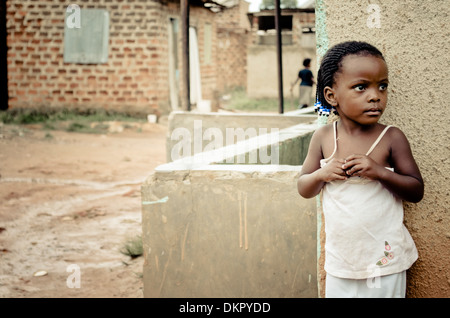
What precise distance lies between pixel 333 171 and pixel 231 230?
1.06 metres

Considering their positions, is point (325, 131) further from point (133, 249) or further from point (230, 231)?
point (133, 249)

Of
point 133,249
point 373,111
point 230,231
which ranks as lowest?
point 133,249

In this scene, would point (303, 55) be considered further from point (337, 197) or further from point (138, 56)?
point (337, 197)

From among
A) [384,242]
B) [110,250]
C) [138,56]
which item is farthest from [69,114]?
[384,242]

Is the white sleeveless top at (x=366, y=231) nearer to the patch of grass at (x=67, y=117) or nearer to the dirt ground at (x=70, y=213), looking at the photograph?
the dirt ground at (x=70, y=213)

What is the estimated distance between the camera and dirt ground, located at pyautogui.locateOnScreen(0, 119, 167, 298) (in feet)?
12.0

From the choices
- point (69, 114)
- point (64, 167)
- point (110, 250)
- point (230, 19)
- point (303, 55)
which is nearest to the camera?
point (110, 250)

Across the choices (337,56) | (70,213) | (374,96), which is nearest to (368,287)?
(374,96)

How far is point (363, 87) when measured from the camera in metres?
1.62

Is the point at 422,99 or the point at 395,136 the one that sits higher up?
the point at 422,99

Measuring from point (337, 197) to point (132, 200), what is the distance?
430cm

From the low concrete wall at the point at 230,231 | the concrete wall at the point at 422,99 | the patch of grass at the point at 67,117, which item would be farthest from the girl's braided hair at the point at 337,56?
the patch of grass at the point at 67,117

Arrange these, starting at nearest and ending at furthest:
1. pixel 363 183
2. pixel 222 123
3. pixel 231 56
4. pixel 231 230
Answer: pixel 363 183
pixel 231 230
pixel 222 123
pixel 231 56
